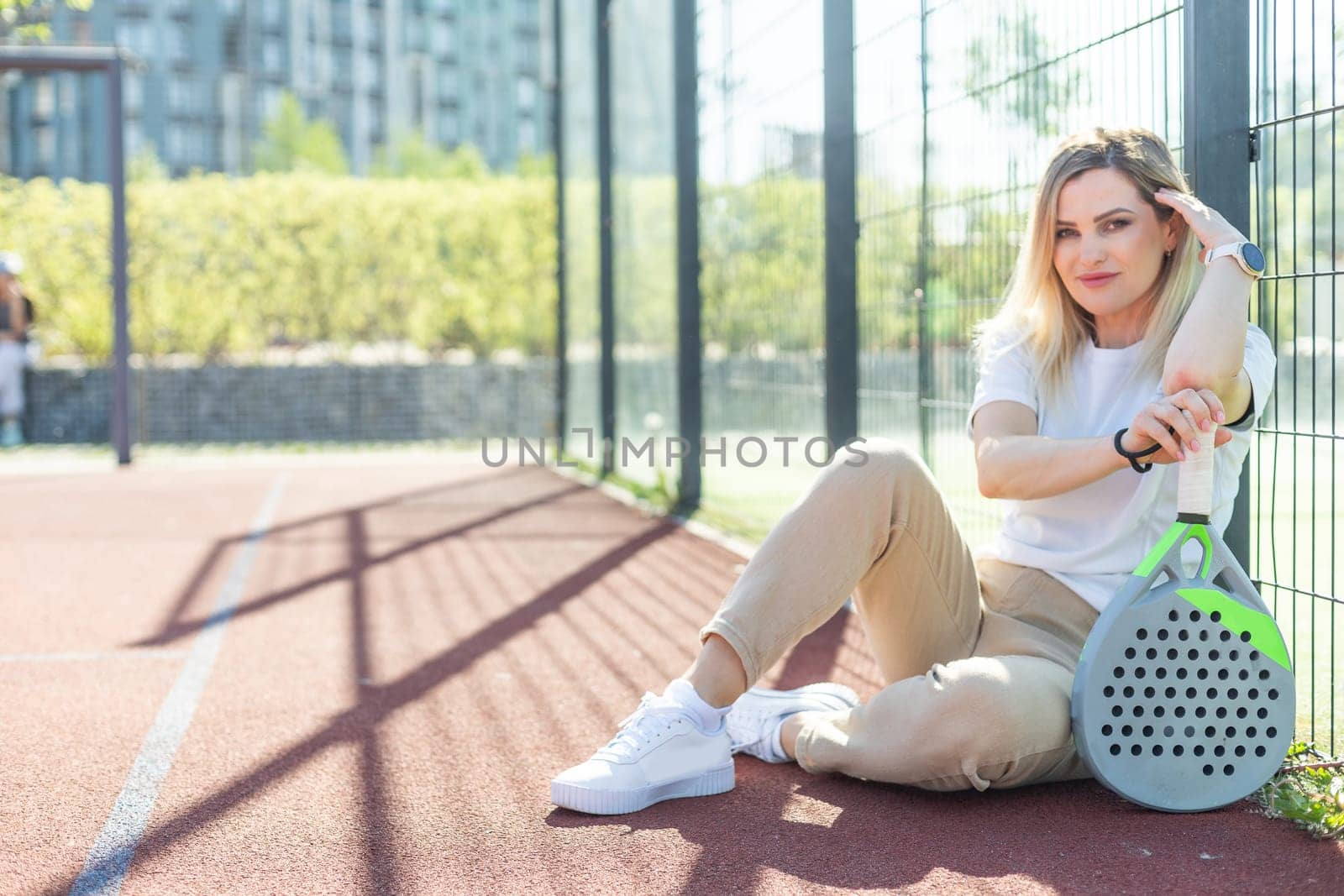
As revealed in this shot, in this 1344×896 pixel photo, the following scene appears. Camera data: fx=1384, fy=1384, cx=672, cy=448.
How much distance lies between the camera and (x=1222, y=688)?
220 cm

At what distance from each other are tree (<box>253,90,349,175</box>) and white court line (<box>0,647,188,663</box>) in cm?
4036

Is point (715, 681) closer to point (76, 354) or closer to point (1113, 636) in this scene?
point (1113, 636)

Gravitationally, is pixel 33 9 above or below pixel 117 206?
above

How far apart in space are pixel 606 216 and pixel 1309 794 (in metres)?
6.49

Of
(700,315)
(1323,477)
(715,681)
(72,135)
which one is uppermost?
(72,135)

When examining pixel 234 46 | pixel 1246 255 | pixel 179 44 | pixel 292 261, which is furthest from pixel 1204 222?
pixel 179 44

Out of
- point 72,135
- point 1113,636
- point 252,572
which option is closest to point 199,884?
point 1113,636

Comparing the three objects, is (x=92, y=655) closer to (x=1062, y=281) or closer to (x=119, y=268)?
(x=1062, y=281)

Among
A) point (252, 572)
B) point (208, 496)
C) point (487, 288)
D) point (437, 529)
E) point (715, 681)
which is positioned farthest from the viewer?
point (487, 288)

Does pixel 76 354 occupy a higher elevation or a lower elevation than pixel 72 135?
lower

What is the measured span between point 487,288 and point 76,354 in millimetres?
3858

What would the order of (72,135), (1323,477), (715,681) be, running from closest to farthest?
(715,681) < (1323,477) < (72,135)

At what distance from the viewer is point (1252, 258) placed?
7.36 feet

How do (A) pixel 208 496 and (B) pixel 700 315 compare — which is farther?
(A) pixel 208 496
